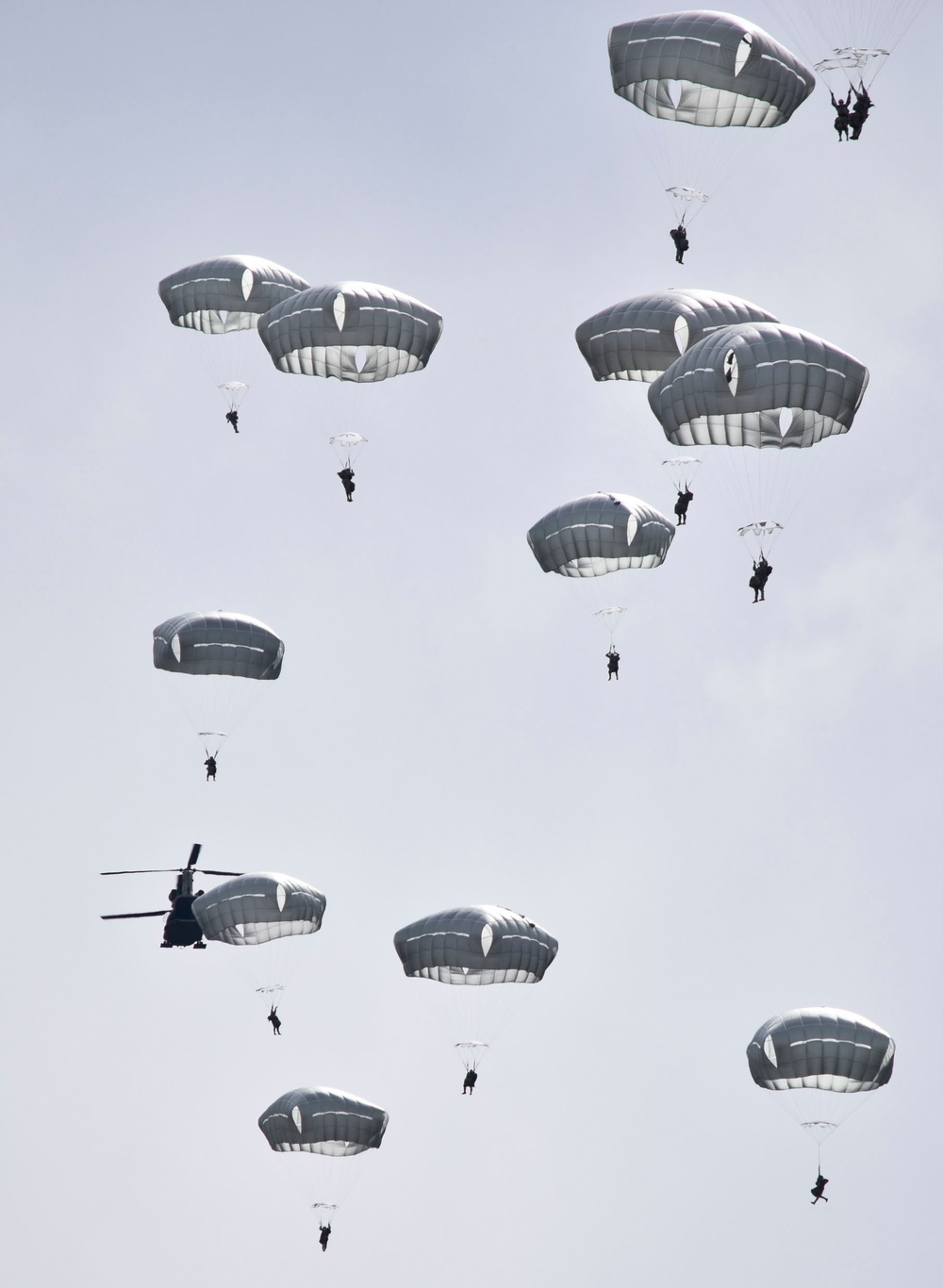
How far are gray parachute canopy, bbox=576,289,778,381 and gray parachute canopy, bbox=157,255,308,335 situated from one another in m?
11.0

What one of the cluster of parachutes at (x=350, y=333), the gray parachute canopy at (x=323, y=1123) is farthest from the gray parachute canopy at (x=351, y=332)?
the gray parachute canopy at (x=323, y=1123)

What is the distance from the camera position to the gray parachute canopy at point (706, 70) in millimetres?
56188

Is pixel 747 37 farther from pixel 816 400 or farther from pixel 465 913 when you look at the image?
pixel 465 913

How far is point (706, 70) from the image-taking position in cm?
5616

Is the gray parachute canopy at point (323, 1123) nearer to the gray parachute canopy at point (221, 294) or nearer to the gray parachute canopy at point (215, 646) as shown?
the gray parachute canopy at point (215, 646)

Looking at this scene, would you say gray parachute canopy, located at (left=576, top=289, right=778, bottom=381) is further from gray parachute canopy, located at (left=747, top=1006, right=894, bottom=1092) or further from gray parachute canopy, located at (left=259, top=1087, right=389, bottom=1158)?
gray parachute canopy, located at (left=259, top=1087, right=389, bottom=1158)

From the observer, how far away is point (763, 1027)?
63000mm

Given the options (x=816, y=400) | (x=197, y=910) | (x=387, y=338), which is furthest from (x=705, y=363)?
(x=197, y=910)

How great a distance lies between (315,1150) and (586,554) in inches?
746

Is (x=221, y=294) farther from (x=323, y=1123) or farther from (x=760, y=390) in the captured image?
(x=323, y=1123)

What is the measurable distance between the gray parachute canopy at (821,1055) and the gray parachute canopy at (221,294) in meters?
23.8

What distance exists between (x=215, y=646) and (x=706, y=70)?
2123 centimetres

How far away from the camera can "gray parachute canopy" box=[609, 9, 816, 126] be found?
5619 cm

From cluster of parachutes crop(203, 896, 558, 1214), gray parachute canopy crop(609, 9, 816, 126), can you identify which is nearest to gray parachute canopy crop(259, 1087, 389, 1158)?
cluster of parachutes crop(203, 896, 558, 1214)
